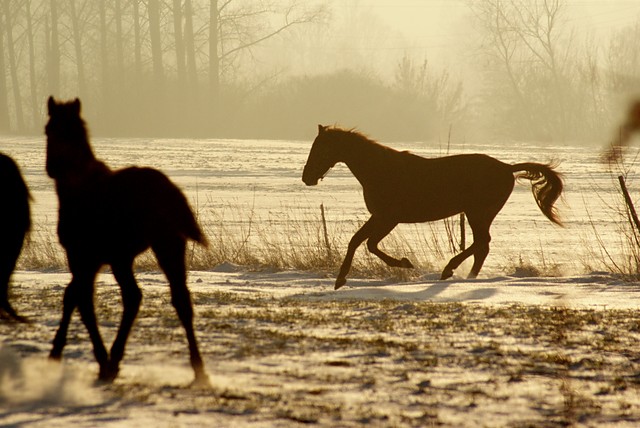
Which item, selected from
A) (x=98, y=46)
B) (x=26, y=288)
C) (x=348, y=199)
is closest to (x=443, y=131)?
(x=98, y=46)

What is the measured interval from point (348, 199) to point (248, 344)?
61.7 ft

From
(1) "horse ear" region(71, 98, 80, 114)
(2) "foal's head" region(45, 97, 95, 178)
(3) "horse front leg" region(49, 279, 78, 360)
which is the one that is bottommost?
(3) "horse front leg" region(49, 279, 78, 360)

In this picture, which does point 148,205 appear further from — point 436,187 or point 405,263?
point 436,187

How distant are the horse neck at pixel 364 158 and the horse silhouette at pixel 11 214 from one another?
584 centimetres

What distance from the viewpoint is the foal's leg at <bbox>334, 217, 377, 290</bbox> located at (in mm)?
11547

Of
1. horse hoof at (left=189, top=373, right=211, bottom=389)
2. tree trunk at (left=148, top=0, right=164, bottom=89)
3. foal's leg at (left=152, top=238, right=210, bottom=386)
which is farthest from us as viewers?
tree trunk at (left=148, top=0, right=164, bottom=89)

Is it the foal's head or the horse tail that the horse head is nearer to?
the horse tail

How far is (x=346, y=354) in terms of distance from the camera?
21.0ft

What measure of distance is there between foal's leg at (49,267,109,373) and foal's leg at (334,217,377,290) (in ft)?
19.3

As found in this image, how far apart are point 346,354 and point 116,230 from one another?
165 cm

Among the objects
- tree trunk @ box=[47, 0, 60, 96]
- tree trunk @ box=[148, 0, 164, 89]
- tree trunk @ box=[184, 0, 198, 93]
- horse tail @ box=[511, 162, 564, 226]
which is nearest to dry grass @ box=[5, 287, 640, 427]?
horse tail @ box=[511, 162, 564, 226]

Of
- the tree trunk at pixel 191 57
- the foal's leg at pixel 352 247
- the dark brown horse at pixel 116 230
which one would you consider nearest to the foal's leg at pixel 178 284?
the dark brown horse at pixel 116 230

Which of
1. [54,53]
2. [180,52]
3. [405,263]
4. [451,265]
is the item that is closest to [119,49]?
[54,53]

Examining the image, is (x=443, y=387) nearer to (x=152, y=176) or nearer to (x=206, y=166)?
(x=152, y=176)
